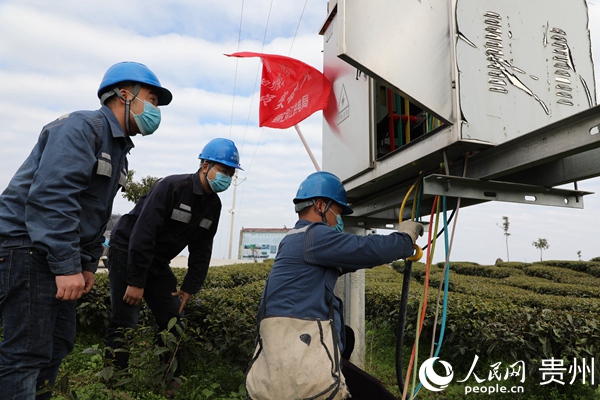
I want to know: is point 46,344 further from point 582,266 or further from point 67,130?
point 582,266

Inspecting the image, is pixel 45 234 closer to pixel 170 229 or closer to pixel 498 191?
pixel 170 229

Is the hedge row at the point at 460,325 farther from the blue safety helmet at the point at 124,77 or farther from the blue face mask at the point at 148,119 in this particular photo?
the blue safety helmet at the point at 124,77

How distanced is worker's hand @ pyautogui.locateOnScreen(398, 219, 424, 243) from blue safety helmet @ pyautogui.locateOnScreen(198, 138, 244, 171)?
1469mm

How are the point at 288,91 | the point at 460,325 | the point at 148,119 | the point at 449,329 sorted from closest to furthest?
the point at 148,119, the point at 288,91, the point at 460,325, the point at 449,329

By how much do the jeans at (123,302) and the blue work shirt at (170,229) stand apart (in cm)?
9

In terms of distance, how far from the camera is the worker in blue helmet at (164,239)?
305 centimetres

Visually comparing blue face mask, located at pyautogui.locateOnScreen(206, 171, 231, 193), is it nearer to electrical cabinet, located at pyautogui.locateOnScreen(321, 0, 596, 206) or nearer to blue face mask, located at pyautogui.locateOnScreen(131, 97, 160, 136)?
blue face mask, located at pyautogui.locateOnScreen(131, 97, 160, 136)

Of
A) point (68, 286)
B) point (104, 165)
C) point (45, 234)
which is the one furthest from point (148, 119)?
point (68, 286)

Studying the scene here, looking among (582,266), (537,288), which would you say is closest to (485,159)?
(537,288)

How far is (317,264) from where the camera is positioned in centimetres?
205

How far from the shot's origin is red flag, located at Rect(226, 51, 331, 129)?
3682 mm

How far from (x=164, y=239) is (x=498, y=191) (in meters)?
2.23

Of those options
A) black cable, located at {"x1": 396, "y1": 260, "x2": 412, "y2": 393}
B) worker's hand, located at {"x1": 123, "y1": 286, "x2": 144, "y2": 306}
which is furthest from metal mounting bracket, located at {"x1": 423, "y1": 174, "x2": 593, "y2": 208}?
worker's hand, located at {"x1": 123, "y1": 286, "x2": 144, "y2": 306}

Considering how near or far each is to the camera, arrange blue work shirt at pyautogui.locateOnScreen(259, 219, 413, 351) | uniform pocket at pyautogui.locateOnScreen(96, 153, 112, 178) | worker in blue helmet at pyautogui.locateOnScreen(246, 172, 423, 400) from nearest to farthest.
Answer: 1. worker in blue helmet at pyautogui.locateOnScreen(246, 172, 423, 400)
2. blue work shirt at pyautogui.locateOnScreen(259, 219, 413, 351)
3. uniform pocket at pyautogui.locateOnScreen(96, 153, 112, 178)
